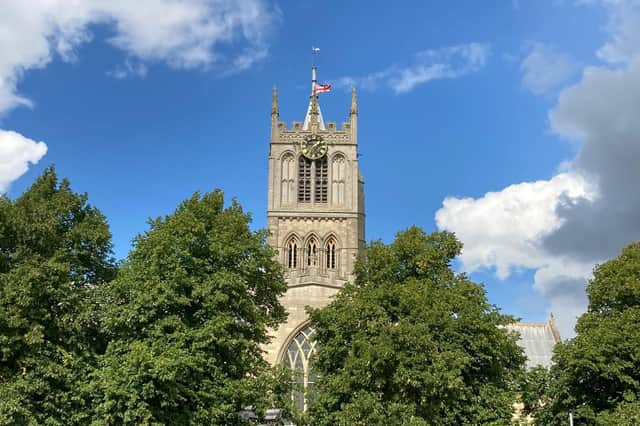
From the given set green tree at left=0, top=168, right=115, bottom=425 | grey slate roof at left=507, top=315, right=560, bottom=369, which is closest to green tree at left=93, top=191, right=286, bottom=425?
green tree at left=0, top=168, right=115, bottom=425

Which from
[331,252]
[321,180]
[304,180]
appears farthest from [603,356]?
[304,180]

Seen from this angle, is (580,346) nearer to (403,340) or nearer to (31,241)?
(403,340)

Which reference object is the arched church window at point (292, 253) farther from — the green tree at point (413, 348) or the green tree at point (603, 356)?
the green tree at point (603, 356)

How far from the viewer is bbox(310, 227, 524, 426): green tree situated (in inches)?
1046

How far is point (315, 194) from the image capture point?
240 ft

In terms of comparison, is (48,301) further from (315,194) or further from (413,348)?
(315,194)

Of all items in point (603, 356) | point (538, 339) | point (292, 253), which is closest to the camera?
point (603, 356)

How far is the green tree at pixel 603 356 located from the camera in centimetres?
2703

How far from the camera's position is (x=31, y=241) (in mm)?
26859

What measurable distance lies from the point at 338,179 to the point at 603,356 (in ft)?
158

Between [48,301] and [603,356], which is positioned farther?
[603,356]

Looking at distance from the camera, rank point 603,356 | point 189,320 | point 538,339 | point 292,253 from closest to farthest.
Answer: point 189,320
point 603,356
point 538,339
point 292,253

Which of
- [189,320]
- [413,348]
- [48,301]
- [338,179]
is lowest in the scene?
[413,348]

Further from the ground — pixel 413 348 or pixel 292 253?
pixel 292 253
